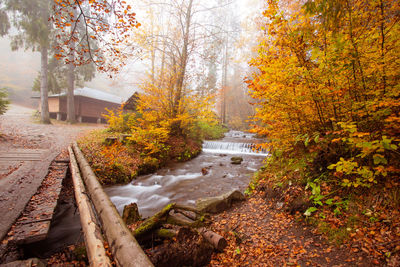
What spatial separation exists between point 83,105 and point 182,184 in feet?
73.9

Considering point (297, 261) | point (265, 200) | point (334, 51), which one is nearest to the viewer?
point (297, 261)

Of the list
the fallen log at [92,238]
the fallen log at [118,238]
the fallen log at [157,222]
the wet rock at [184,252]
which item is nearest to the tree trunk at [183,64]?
the fallen log at [157,222]

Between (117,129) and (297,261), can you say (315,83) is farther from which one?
(117,129)

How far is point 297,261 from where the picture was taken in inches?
101

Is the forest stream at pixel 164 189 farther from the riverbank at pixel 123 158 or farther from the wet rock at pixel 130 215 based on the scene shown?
the wet rock at pixel 130 215

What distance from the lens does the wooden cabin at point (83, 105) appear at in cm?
2177

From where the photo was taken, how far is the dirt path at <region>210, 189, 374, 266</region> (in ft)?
8.17

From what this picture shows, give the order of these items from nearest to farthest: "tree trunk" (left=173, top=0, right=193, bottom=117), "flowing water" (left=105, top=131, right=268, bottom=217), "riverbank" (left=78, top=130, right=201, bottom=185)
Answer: "flowing water" (left=105, top=131, right=268, bottom=217)
"riverbank" (left=78, top=130, right=201, bottom=185)
"tree trunk" (left=173, top=0, right=193, bottom=117)

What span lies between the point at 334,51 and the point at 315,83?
22.5 inches

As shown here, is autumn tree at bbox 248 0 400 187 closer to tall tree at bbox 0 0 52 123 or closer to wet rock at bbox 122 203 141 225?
wet rock at bbox 122 203 141 225

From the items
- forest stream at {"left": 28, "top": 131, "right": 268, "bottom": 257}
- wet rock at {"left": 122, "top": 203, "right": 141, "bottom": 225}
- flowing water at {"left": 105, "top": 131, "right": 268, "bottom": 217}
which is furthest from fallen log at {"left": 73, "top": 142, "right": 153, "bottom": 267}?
flowing water at {"left": 105, "top": 131, "right": 268, "bottom": 217}

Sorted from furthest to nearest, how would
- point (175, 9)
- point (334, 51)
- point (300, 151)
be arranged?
point (175, 9) → point (300, 151) → point (334, 51)

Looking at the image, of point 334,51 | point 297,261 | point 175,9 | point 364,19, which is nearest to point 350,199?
point 297,261

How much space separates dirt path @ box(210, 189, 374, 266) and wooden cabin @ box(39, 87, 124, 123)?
21.0 m
